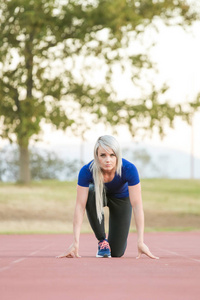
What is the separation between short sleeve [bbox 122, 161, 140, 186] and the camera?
7.78m

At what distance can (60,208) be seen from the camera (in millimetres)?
32312

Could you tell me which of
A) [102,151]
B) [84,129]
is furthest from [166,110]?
[102,151]

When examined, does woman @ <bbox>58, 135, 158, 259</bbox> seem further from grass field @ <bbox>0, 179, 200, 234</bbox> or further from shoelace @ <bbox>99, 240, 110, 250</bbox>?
grass field @ <bbox>0, 179, 200, 234</bbox>

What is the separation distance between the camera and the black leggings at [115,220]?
8039 mm

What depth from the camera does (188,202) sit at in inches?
1464

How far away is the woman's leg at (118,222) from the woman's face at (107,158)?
1.01m

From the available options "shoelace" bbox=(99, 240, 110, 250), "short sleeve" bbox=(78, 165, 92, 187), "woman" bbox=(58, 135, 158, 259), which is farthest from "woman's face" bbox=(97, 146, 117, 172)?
"shoelace" bbox=(99, 240, 110, 250)

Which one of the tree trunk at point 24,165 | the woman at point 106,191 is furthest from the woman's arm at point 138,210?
the tree trunk at point 24,165

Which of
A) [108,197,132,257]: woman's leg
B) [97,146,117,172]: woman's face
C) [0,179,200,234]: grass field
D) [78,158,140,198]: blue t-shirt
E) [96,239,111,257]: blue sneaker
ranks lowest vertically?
[0,179,200,234]: grass field

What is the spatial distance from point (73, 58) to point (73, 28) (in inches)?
94.9

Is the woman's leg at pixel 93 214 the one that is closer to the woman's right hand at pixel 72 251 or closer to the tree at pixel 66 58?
the woman's right hand at pixel 72 251

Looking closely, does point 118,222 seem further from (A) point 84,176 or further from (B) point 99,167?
(B) point 99,167

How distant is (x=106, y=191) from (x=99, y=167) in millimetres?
729

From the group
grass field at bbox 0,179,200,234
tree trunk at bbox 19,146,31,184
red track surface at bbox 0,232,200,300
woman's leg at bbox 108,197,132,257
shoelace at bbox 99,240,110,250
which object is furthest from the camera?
tree trunk at bbox 19,146,31,184
